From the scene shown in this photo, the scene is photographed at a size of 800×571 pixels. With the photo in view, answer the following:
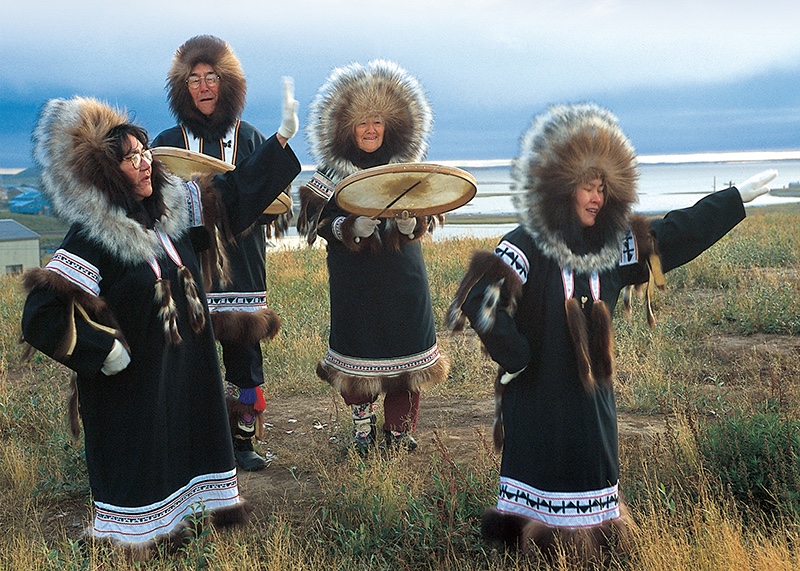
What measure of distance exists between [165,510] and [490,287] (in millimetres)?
1661

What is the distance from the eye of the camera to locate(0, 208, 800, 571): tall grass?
3602 millimetres

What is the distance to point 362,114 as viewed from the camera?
5.03 m

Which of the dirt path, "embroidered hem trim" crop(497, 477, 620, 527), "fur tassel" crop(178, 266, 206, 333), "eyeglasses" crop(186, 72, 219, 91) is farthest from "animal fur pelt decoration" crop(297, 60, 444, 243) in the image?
"embroidered hem trim" crop(497, 477, 620, 527)

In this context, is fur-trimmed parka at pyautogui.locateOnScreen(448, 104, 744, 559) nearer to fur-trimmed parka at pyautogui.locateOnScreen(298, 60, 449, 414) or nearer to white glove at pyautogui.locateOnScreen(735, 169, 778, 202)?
white glove at pyautogui.locateOnScreen(735, 169, 778, 202)

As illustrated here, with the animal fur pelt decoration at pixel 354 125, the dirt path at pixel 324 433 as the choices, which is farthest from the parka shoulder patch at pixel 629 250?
the animal fur pelt decoration at pixel 354 125

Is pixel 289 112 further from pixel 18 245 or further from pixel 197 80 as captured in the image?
pixel 18 245

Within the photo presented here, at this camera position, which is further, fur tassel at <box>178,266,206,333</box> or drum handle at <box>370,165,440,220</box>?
drum handle at <box>370,165,440,220</box>

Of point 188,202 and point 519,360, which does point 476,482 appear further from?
point 188,202

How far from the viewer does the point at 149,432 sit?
3.59m

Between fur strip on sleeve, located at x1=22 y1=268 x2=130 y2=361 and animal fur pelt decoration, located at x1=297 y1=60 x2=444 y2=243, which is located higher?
animal fur pelt decoration, located at x1=297 y1=60 x2=444 y2=243

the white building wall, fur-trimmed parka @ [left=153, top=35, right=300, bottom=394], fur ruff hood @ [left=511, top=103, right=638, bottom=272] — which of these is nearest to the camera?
fur ruff hood @ [left=511, top=103, right=638, bottom=272]

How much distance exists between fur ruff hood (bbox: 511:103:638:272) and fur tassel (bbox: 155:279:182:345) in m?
1.48

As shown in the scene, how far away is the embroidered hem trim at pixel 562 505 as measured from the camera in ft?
11.1

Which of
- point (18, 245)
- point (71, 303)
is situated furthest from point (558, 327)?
point (18, 245)
